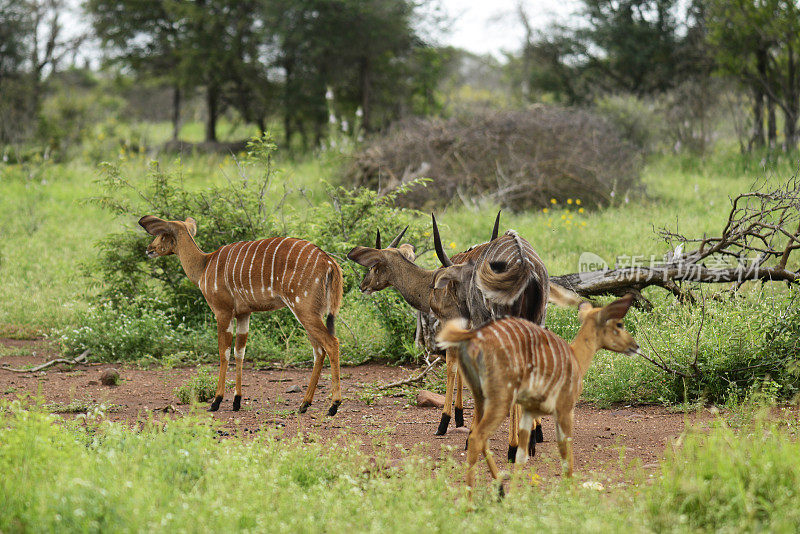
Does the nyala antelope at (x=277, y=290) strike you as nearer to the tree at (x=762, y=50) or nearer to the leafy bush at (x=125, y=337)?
the leafy bush at (x=125, y=337)

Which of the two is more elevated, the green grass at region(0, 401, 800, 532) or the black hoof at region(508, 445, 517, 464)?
the green grass at region(0, 401, 800, 532)

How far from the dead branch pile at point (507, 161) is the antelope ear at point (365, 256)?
25.9 ft

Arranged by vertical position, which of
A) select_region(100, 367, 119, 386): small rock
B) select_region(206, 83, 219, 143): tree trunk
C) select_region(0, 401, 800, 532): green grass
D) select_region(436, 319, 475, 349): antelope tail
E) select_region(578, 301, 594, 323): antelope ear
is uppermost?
select_region(206, 83, 219, 143): tree trunk

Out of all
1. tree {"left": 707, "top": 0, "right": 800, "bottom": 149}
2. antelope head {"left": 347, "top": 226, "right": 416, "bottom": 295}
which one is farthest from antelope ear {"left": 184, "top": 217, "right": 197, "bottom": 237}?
tree {"left": 707, "top": 0, "right": 800, "bottom": 149}

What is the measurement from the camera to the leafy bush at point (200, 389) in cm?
720

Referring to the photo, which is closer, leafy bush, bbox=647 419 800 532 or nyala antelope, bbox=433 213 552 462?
leafy bush, bbox=647 419 800 532

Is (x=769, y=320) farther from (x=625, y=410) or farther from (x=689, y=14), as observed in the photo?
Result: (x=689, y=14)

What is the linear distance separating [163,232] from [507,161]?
9.55 m

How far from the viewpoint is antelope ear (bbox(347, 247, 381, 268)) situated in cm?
629

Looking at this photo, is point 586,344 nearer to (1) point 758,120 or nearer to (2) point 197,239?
(2) point 197,239

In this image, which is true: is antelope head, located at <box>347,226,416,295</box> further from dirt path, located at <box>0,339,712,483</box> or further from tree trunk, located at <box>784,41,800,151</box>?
tree trunk, located at <box>784,41,800,151</box>

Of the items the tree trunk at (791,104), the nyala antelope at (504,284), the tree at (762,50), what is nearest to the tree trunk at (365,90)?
the tree at (762,50)

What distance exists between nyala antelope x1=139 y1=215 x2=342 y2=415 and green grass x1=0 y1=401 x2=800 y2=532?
1766 millimetres

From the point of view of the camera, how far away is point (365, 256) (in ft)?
20.8
